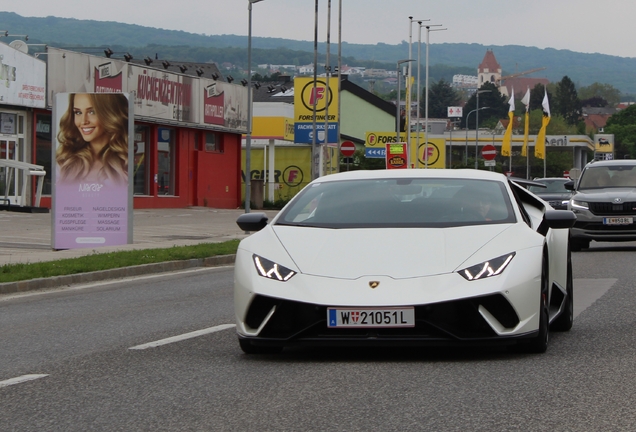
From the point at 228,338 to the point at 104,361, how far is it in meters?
1.31

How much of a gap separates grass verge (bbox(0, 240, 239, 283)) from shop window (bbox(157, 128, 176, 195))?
23819 millimetres

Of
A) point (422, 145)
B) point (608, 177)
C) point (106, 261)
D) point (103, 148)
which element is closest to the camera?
point (106, 261)

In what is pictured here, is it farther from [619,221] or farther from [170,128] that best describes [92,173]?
[170,128]

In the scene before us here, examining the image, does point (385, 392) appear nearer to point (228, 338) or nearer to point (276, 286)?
point (276, 286)

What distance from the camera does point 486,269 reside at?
287 inches

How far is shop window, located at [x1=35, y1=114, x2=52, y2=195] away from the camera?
125ft

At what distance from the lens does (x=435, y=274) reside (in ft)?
23.7

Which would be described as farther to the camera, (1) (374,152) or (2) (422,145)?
(2) (422,145)

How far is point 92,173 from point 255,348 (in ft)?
49.1

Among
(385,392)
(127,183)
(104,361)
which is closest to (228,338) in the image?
(104,361)

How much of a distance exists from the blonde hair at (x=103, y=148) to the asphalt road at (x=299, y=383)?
11.9 m

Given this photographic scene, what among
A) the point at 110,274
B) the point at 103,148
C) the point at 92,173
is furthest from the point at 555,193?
the point at 110,274

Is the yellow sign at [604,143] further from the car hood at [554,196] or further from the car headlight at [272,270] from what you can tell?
the car headlight at [272,270]

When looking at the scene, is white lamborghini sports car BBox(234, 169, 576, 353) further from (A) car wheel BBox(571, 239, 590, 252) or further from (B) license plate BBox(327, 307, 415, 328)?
(A) car wheel BBox(571, 239, 590, 252)
